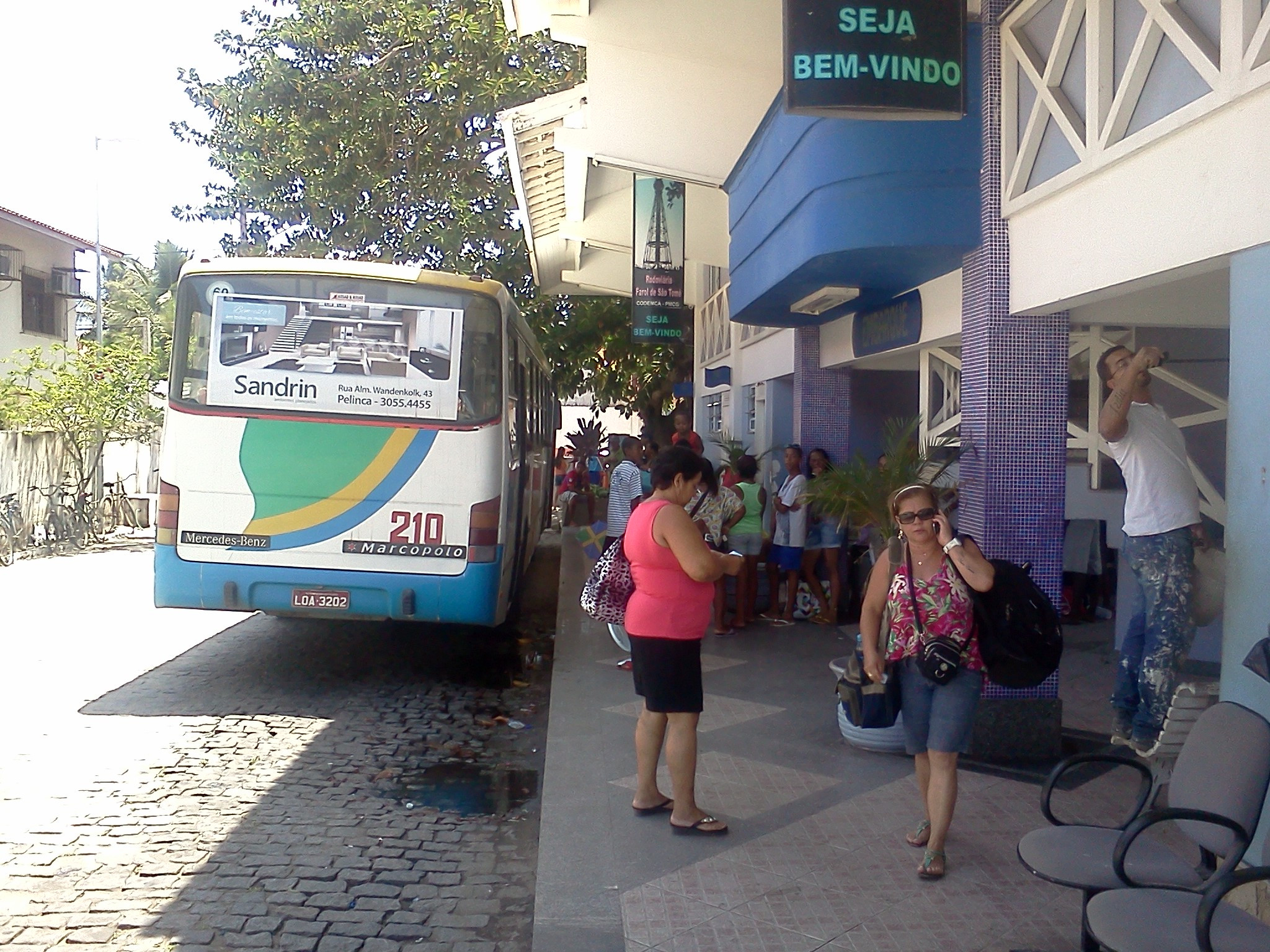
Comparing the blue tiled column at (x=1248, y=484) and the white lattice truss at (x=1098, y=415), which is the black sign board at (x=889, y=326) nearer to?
the white lattice truss at (x=1098, y=415)

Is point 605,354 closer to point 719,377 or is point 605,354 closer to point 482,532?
point 719,377

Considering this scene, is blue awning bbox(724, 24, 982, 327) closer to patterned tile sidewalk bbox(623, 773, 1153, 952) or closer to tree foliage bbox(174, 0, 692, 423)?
patterned tile sidewalk bbox(623, 773, 1153, 952)

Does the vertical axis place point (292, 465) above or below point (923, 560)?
above

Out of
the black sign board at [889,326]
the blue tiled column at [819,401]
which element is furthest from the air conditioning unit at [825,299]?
the blue tiled column at [819,401]

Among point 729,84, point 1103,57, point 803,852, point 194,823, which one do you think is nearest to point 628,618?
point 803,852

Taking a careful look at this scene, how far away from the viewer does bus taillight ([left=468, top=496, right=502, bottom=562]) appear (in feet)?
27.5

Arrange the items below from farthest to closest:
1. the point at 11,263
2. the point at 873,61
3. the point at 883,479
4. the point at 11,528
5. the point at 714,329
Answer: the point at 11,263, the point at 714,329, the point at 11,528, the point at 883,479, the point at 873,61

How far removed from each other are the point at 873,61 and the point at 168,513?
18.5 ft

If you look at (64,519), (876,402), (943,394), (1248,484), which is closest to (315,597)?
(943,394)

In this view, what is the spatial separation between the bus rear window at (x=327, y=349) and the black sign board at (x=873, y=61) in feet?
11.6

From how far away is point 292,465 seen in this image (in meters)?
8.30

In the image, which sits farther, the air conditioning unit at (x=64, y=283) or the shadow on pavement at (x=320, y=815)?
the air conditioning unit at (x=64, y=283)

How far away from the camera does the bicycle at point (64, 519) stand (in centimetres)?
1897

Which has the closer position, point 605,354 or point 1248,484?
point 1248,484
